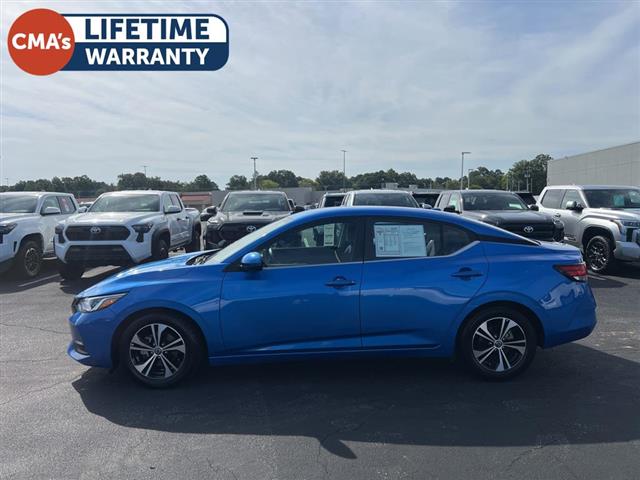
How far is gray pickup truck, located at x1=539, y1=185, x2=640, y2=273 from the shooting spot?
30.9 ft

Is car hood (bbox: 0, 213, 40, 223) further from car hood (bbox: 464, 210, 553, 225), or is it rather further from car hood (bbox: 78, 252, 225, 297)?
car hood (bbox: 464, 210, 553, 225)

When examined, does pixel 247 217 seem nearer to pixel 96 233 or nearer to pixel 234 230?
pixel 234 230

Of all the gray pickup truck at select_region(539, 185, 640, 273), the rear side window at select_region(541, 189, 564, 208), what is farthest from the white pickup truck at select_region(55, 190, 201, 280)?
the rear side window at select_region(541, 189, 564, 208)

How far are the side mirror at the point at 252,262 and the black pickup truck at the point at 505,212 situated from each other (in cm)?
653

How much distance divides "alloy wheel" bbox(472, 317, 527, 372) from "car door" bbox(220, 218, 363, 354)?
3.67 ft

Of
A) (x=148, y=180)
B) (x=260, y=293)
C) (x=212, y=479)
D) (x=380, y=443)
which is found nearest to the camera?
(x=212, y=479)

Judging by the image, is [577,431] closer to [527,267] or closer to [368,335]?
[527,267]

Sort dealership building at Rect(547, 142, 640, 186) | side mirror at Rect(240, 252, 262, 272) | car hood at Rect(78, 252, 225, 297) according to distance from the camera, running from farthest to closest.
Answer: dealership building at Rect(547, 142, 640, 186) → car hood at Rect(78, 252, 225, 297) → side mirror at Rect(240, 252, 262, 272)

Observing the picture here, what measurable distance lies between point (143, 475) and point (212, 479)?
443mm

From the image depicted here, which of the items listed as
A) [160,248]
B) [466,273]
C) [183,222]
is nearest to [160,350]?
[466,273]

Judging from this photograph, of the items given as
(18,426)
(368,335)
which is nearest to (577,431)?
(368,335)

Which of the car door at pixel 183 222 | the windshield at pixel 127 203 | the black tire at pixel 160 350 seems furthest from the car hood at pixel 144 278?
the car door at pixel 183 222

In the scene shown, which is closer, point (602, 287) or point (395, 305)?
point (395, 305)

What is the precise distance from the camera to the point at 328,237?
173 inches
